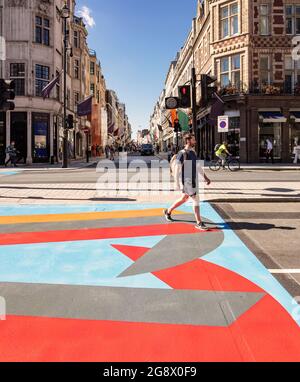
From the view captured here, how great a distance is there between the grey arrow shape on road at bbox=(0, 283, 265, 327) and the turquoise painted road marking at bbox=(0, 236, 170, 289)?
214 millimetres

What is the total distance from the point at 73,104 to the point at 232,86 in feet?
64.3

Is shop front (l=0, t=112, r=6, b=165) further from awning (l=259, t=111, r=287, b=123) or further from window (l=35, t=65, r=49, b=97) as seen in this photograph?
awning (l=259, t=111, r=287, b=123)

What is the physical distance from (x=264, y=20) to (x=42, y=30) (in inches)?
725

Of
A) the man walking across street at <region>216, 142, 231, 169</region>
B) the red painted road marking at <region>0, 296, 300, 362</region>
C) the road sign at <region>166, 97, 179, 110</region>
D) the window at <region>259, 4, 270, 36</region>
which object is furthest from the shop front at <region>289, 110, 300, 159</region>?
the red painted road marking at <region>0, 296, 300, 362</region>

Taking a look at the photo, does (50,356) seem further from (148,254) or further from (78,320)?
(148,254)

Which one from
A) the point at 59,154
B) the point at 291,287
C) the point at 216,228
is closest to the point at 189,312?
the point at 291,287

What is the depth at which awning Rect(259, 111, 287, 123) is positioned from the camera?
96.4ft

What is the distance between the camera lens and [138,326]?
3.21 m

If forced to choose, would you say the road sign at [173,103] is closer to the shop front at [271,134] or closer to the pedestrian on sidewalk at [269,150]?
the pedestrian on sidewalk at [269,150]

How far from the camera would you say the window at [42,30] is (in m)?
31.8

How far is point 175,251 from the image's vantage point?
18.3 feet

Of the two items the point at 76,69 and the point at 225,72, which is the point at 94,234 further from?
the point at 76,69

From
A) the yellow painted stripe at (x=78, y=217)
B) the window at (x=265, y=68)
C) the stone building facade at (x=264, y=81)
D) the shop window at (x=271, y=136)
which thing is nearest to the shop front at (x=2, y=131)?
the stone building facade at (x=264, y=81)

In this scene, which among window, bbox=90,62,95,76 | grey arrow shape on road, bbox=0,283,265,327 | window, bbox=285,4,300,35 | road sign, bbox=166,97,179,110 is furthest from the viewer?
window, bbox=90,62,95,76
